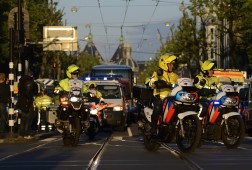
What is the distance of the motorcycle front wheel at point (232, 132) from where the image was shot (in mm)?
16594

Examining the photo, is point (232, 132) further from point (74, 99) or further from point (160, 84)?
point (74, 99)

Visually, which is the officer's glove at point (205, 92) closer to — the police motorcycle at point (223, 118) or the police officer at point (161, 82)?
the police motorcycle at point (223, 118)

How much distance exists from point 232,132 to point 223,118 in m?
0.32

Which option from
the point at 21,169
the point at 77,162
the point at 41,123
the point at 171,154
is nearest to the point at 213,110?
the point at 171,154

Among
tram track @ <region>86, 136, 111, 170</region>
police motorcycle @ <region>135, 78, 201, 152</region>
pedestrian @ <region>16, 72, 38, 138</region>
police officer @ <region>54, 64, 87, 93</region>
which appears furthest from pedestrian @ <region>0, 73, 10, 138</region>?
police motorcycle @ <region>135, 78, 201, 152</region>

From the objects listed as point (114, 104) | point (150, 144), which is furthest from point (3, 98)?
point (114, 104)

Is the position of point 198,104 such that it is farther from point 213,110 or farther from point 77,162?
point 77,162

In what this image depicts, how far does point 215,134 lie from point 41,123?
15.0m

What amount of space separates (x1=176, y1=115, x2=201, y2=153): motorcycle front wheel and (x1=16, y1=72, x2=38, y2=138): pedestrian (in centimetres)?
796

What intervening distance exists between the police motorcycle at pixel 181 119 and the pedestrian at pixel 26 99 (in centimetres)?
689

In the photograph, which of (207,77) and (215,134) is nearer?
(215,134)

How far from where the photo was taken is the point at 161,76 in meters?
16.5

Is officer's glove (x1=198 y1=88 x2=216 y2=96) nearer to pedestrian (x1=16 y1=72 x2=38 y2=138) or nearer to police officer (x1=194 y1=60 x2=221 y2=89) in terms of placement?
police officer (x1=194 y1=60 x2=221 y2=89)

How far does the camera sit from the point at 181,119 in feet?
50.8
